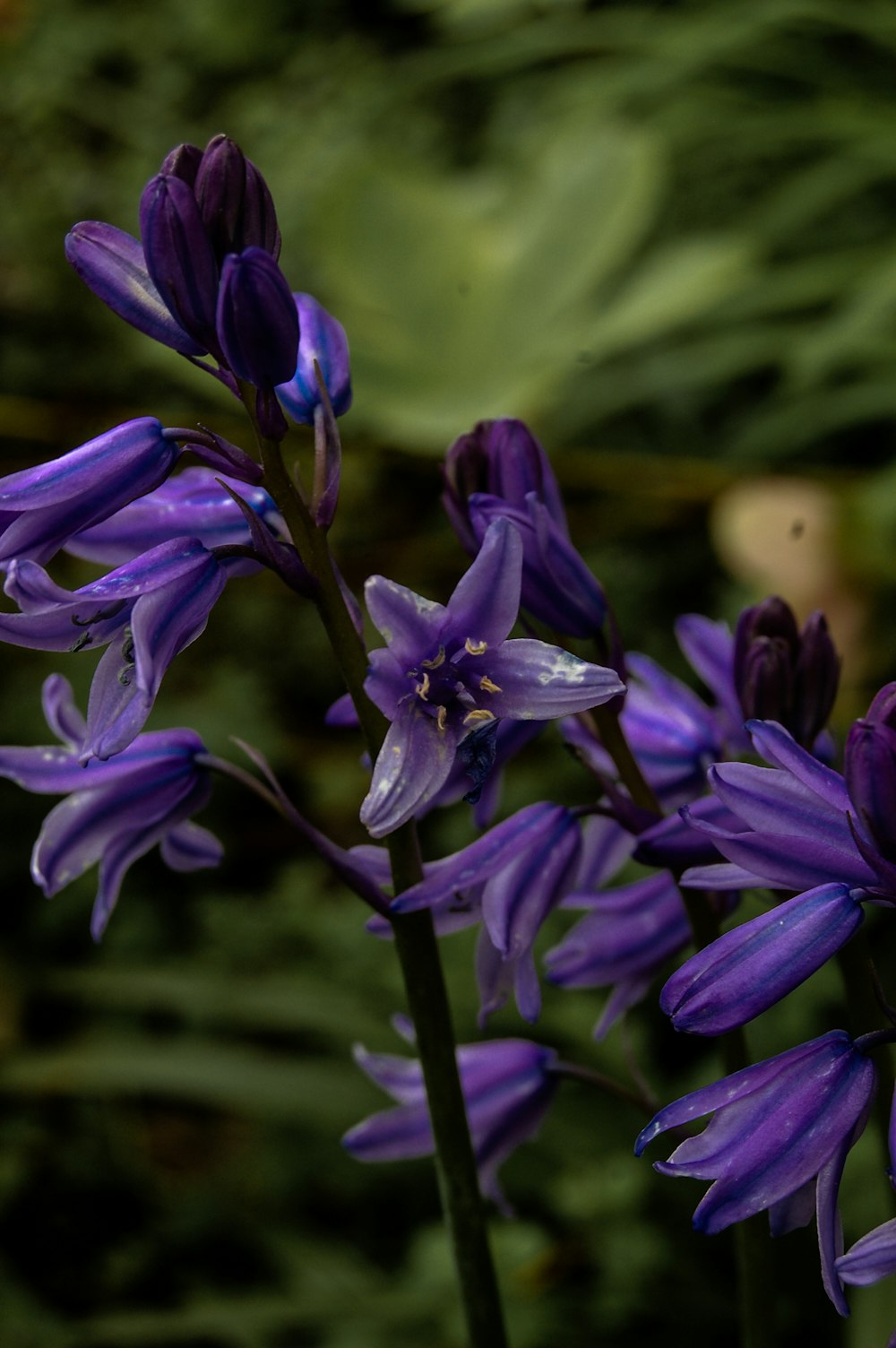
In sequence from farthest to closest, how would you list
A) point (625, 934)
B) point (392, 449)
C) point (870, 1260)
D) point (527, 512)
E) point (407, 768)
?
point (392, 449) → point (625, 934) → point (527, 512) → point (407, 768) → point (870, 1260)

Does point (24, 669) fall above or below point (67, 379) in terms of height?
below

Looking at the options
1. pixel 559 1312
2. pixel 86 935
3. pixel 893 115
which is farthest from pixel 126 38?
pixel 559 1312

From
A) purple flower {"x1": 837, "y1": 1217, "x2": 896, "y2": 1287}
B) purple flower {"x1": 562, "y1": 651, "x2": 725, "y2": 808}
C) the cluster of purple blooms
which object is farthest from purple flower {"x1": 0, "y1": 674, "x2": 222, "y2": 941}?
purple flower {"x1": 837, "y1": 1217, "x2": 896, "y2": 1287}

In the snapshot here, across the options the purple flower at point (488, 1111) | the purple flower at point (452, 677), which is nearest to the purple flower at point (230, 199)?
the purple flower at point (452, 677)

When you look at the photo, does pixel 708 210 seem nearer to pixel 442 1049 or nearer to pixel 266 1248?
pixel 266 1248

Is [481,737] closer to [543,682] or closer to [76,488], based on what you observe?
[543,682]

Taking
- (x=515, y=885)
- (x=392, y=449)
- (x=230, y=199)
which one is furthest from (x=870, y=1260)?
(x=392, y=449)
